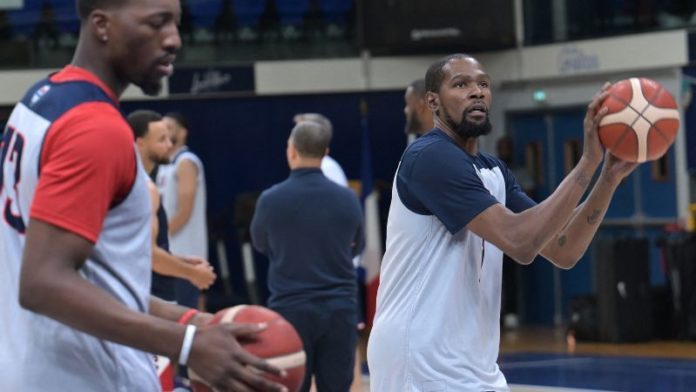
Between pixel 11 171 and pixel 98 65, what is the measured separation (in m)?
0.30

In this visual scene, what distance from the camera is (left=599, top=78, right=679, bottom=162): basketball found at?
4.39 metres

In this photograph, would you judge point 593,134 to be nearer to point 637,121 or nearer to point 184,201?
point 637,121

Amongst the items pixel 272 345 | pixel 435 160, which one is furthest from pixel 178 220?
pixel 272 345

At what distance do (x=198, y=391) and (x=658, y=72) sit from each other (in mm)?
11994

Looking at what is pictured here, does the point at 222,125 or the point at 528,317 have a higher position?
the point at 222,125

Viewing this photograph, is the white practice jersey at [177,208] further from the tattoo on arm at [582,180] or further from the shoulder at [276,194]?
the tattoo on arm at [582,180]

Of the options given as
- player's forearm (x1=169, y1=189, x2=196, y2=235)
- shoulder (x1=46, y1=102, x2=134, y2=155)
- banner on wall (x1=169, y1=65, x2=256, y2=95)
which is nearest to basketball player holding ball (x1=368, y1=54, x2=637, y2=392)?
shoulder (x1=46, y1=102, x2=134, y2=155)

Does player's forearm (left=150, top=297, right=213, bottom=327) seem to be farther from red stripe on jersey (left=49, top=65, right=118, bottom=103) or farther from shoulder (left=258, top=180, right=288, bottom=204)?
shoulder (left=258, top=180, right=288, bottom=204)

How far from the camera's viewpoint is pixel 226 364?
266 centimetres

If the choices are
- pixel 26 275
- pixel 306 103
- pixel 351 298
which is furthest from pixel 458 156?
pixel 306 103

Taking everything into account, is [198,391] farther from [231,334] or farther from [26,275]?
[26,275]

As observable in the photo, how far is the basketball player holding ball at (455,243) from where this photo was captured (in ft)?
14.8

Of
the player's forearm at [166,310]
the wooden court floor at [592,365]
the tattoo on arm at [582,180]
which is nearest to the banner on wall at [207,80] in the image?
the wooden court floor at [592,365]

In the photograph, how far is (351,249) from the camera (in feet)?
26.3
